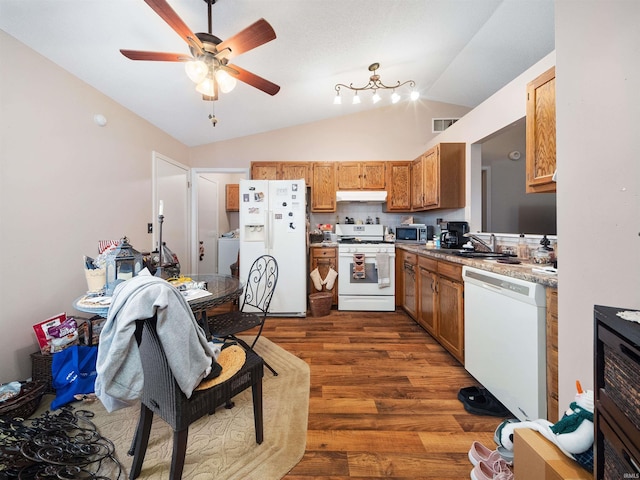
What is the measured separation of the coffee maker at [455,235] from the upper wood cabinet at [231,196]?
390 centimetres

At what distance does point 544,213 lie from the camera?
12.3 feet

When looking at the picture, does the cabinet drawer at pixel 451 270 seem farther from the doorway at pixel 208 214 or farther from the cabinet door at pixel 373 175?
the doorway at pixel 208 214

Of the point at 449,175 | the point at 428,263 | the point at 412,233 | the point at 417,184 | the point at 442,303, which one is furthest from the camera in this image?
the point at 412,233

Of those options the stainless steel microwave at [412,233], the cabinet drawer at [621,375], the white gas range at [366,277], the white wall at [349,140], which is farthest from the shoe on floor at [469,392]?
the white wall at [349,140]

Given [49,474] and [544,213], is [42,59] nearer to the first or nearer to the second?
[49,474]

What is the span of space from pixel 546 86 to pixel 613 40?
1.01m

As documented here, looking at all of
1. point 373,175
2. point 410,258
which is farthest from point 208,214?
point 410,258

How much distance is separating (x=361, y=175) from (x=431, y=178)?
1.10 metres

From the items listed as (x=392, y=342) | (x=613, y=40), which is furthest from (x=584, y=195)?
(x=392, y=342)

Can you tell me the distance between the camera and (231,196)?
507 cm

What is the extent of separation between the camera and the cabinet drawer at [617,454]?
50 cm

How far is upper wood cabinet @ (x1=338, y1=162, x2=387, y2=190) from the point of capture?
4012 millimetres

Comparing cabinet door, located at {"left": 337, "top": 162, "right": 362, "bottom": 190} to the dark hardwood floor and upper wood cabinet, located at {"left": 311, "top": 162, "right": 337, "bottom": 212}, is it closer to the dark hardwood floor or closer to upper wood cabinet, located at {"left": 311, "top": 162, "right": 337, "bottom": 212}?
upper wood cabinet, located at {"left": 311, "top": 162, "right": 337, "bottom": 212}

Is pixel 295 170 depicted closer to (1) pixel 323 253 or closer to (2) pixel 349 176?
(2) pixel 349 176
